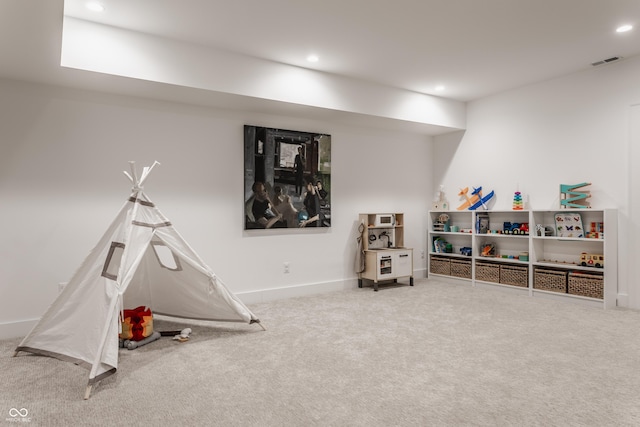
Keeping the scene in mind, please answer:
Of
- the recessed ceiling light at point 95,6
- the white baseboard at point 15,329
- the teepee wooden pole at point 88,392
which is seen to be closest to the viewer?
the teepee wooden pole at point 88,392

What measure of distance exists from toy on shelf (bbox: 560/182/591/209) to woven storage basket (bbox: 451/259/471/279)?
1.47 meters

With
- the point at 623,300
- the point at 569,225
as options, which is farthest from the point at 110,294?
the point at 623,300

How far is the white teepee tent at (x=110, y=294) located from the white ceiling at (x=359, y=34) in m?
1.15

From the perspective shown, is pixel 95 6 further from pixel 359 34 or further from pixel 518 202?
pixel 518 202

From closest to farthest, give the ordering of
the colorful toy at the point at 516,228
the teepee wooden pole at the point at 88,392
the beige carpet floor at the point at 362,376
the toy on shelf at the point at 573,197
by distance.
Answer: the beige carpet floor at the point at 362,376 < the teepee wooden pole at the point at 88,392 < the toy on shelf at the point at 573,197 < the colorful toy at the point at 516,228

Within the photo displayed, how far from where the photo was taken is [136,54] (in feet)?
11.6

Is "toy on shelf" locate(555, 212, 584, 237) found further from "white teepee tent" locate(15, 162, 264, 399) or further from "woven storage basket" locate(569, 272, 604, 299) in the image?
"white teepee tent" locate(15, 162, 264, 399)

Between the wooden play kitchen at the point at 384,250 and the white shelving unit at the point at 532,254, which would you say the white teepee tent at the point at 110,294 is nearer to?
the wooden play kitchen at the point at 384,250

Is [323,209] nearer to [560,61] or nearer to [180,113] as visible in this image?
[180,113]

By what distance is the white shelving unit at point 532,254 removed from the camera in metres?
4.36

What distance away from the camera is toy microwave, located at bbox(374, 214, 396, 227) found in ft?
18.1

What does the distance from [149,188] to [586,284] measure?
4958 mm

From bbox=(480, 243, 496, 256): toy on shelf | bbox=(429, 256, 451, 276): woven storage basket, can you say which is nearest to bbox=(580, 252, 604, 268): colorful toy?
bbox=(480, 243, 496, 256): toy on shelf

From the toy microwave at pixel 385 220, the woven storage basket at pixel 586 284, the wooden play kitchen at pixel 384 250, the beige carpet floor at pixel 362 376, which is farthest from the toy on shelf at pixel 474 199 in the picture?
the beige carpet floor at pixel 362 376
